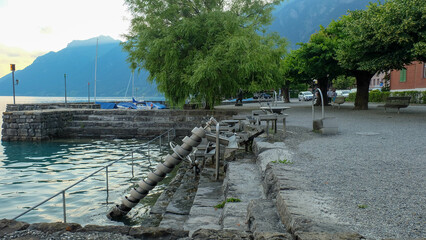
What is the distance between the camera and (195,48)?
2056cm

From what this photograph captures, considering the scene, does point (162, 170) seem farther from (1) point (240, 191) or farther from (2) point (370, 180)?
(2) point (370, 180)

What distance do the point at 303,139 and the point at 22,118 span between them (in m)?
15.5

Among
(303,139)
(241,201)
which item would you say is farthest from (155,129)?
(241,201)

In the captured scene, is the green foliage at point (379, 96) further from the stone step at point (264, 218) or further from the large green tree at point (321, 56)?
the stone step at point (264, 218)

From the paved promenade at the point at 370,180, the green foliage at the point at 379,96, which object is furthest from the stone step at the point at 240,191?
the green foliage at the point at 379,96

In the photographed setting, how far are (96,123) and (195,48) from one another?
7.56 meters

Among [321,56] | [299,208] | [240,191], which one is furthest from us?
[321,56]

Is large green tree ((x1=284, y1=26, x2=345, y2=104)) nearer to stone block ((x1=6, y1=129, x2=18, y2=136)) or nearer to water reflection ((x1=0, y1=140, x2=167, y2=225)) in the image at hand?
water reflection ((x1=0, y1=140, x2=167, y2=225))

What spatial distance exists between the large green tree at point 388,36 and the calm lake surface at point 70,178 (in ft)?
41.4

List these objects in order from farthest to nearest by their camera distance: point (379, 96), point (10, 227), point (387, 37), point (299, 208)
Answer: point (379, 96) → point (387, 37) → point (10, 227) → point (299, 208)

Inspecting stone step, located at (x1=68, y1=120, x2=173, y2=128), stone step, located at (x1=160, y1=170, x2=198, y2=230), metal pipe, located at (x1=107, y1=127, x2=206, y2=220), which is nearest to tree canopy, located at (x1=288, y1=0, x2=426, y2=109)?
stone step, located at (x1=68, y1=120, x2=173, y2=128)

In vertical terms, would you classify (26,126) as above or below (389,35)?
below

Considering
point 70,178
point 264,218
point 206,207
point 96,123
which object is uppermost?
point 264,218

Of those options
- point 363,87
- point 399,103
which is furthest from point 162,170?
point 363,87
